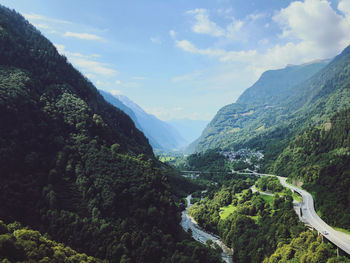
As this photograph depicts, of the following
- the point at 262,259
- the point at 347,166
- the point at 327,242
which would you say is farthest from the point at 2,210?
the point at 347,166

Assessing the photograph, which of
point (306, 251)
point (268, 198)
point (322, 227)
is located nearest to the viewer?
point (306, 251)

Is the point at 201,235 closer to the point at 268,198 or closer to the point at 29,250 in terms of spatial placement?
the point at 268,198

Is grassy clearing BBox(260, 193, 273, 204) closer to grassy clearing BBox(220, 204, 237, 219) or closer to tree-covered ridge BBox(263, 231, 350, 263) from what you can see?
grassy clearing BBox(220, 204, 237, 219)

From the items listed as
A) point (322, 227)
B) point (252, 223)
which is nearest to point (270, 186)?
point (252, 223)


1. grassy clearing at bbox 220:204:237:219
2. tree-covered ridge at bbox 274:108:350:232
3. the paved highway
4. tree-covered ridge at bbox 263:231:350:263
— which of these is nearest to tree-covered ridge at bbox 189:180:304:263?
grassy clearing at bbox 220:204:237:219

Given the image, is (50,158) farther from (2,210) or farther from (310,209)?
(310,209)

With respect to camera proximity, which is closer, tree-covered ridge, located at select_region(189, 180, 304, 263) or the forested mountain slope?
the forested mountain slope

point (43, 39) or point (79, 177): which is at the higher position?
point (43, 39)
